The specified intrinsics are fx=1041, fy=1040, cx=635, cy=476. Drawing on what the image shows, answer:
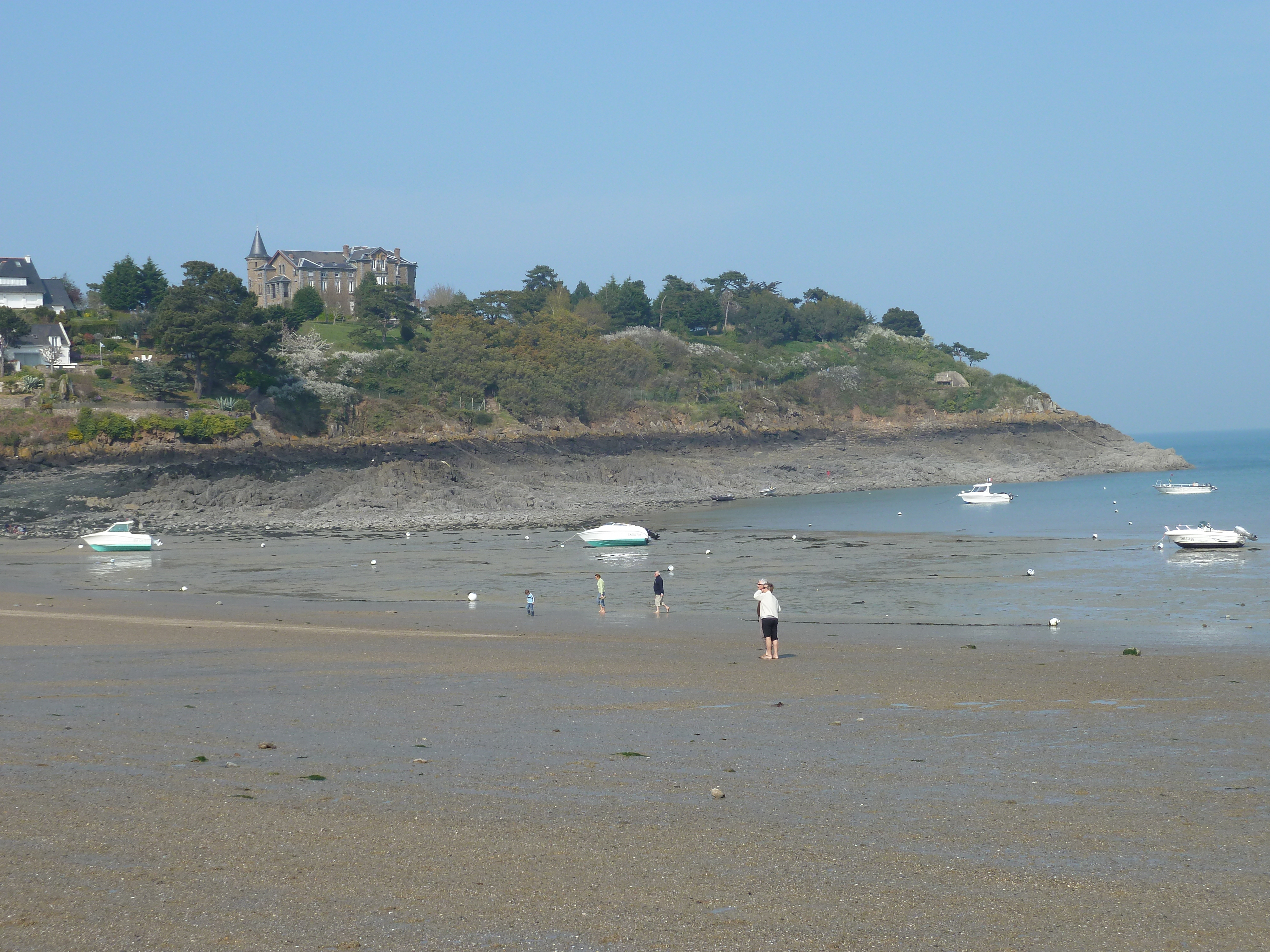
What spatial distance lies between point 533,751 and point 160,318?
76.9 m

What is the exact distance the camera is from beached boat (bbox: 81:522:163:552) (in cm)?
4284

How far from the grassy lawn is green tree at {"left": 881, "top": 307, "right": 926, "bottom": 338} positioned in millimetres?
78737

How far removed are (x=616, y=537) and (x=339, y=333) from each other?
75807 mm

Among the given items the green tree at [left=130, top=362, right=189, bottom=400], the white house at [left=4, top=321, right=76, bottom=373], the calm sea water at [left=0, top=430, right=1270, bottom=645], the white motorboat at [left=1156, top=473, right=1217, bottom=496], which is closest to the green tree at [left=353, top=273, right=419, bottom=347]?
the white house at [left=4, top=321, right=76, bottom=373]

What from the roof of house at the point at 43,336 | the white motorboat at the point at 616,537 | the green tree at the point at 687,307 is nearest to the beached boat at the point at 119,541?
the white motorboat at the point at 616,537

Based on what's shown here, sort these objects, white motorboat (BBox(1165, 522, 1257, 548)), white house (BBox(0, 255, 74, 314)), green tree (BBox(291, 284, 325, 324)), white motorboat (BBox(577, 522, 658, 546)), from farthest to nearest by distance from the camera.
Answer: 1. green tree (BBox(291, 284, 325, 324))
2. white house (BBox(0, 255, 74, 314))
3. white motorboat (BBox(577, 522, 658, 546))
4. white motorboat (BBox(1165, 522, 1257, 548))

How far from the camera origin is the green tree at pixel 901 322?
15788cm

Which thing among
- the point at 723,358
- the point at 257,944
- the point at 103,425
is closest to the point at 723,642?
the point at 257,944

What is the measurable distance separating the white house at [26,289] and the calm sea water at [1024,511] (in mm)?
71214

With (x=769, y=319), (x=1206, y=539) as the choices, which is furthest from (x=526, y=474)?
(x=769, y=319)

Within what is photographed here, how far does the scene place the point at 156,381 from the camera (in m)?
74.2

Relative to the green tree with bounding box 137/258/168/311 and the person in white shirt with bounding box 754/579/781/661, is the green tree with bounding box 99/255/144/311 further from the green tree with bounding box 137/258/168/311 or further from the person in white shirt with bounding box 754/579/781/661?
the person in white shirt with bounding box 754/579/781/661

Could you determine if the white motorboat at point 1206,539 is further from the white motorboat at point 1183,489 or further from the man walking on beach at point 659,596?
the white motorboat at point 1183,489

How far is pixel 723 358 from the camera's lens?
126 metres
